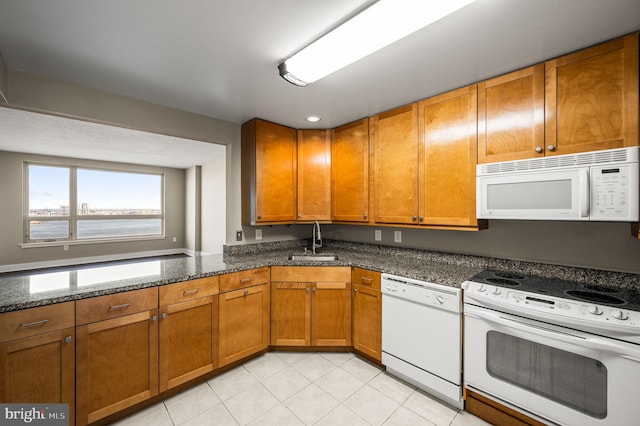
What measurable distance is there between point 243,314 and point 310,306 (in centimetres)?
60

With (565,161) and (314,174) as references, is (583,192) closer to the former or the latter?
(565,161)

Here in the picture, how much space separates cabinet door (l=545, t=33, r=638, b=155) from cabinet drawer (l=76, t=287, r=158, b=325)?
2799mm

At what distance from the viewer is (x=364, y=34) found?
1.37 meters

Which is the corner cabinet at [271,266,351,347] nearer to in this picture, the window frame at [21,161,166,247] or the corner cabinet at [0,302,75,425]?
the corner cabinet at [0,302,75,425]

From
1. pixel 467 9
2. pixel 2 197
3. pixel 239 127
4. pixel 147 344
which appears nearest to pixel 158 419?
pixel 147 344

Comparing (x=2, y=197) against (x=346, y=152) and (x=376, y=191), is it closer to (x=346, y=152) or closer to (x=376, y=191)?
(x=346, y=152)

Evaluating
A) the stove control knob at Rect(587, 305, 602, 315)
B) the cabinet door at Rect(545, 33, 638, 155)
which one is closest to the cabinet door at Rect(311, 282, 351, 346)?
the stove control knob at Rect(587, 305, 602, 315)

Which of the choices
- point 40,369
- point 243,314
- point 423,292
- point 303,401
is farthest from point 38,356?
point 423,292

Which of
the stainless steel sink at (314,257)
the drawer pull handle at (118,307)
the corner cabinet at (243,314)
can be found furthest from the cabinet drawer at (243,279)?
the drawer pull handle at (118,307)

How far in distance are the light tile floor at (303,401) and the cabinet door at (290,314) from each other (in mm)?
216

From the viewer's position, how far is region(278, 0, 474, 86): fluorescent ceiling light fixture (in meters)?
1.18

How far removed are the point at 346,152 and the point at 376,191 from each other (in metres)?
0.59

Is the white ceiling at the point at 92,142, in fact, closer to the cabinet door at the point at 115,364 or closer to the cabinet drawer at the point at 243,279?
the cabinet drawer at the point at 243,279

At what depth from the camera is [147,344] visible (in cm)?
179
